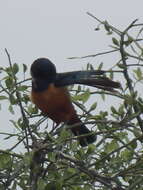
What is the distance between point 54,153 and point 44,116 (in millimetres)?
904

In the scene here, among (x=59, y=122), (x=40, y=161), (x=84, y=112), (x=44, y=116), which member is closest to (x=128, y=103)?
(x=40, y=161)

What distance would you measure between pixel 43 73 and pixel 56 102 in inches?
9.7

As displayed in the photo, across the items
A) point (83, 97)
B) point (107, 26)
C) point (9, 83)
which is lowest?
point (83, 97)

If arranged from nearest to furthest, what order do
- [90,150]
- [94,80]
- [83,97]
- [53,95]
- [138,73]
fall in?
[90,150]
[94,80]
[138,73]
[83,97]
[53,95]

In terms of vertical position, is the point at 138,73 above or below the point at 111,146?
above

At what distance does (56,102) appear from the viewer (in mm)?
4035

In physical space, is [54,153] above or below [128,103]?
below

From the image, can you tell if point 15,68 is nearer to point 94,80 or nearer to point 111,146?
point 94,80

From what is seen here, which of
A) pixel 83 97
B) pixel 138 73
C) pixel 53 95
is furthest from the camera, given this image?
pixel 53 95

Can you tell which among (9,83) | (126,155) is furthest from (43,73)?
(126,155)

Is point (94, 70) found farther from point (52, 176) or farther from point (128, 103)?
point (52, 176)

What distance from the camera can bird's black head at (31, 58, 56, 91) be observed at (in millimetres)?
4094

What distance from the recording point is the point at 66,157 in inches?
93.4

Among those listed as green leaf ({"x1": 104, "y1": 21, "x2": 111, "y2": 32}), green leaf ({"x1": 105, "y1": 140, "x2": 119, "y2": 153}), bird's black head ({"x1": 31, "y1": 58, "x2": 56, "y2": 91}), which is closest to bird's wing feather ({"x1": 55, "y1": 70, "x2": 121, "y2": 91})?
green leaf ({"x1": 104, "y1": 21, "x2": 111, "y2": 32})
